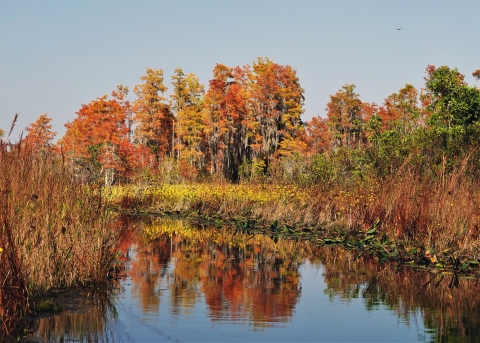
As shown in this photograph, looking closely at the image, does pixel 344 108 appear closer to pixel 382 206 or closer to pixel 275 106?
pixel 275 106

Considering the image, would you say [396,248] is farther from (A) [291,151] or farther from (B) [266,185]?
(A) [291,151]

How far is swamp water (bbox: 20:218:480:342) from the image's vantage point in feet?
28.3

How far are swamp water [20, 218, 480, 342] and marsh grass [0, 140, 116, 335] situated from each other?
536 millimetres

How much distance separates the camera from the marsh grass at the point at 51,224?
9.93m

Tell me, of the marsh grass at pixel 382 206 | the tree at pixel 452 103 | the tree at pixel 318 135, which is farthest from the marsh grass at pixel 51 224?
the tree at pixel 318 135

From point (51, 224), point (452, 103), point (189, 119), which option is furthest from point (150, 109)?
point (51, 224)

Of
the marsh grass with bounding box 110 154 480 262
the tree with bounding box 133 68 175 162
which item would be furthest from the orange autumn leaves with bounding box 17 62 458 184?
the marsh grass with bounding box 110 154 480 262

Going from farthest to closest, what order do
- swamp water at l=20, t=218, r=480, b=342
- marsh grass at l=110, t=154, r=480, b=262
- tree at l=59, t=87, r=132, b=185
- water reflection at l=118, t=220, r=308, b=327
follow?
tree at l=59, t=87, r=132, b=185, marsh grass at l=110, t=154, r=480, b=262, water reflection at l=118, t=220, r=308, b=327, swamp water at l=20, t=218, r=480, b=342

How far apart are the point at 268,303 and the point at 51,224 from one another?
12.4ft

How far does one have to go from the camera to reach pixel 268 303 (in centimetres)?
1064

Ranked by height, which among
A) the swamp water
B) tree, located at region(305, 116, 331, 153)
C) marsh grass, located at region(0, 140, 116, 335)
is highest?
tree, located at region(305, 116, 331, 153)

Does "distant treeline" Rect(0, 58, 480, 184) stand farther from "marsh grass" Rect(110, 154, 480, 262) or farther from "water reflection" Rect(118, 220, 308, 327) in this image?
"water reflection" Rect(118, 220, 308, 327)

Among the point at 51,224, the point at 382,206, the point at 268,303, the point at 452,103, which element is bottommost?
the point at 268,303

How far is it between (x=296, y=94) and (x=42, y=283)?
55.8m
